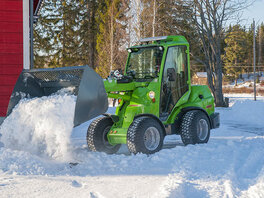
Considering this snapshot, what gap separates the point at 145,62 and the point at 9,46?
5.36 metres

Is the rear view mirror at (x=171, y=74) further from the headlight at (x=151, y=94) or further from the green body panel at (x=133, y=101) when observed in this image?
the headlight at (x=151, y=94)

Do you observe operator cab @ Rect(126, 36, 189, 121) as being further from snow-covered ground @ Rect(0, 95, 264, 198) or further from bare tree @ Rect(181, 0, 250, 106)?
bare tree @ Rect(181, 0, 250, 106)

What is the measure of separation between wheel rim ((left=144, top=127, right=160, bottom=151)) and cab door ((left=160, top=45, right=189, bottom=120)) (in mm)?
722

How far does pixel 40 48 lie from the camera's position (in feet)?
118

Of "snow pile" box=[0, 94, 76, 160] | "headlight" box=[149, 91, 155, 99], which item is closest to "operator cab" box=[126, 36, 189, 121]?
"headlight" box=[149, 91, 155, 99]

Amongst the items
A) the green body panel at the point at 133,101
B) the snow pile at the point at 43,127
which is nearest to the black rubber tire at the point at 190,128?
the green body panel at the point at 133,101

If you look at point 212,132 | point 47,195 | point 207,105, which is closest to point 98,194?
point 47,195

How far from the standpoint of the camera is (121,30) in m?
27.8

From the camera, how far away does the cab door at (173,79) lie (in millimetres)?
7781

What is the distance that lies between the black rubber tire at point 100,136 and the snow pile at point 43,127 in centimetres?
93

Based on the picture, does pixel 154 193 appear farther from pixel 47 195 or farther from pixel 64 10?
pixel 64 10

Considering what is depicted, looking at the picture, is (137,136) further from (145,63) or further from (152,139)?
(145,63)

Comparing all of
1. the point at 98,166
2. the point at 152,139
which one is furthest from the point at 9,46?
the point at 98,166

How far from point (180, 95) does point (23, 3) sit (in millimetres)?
6209
